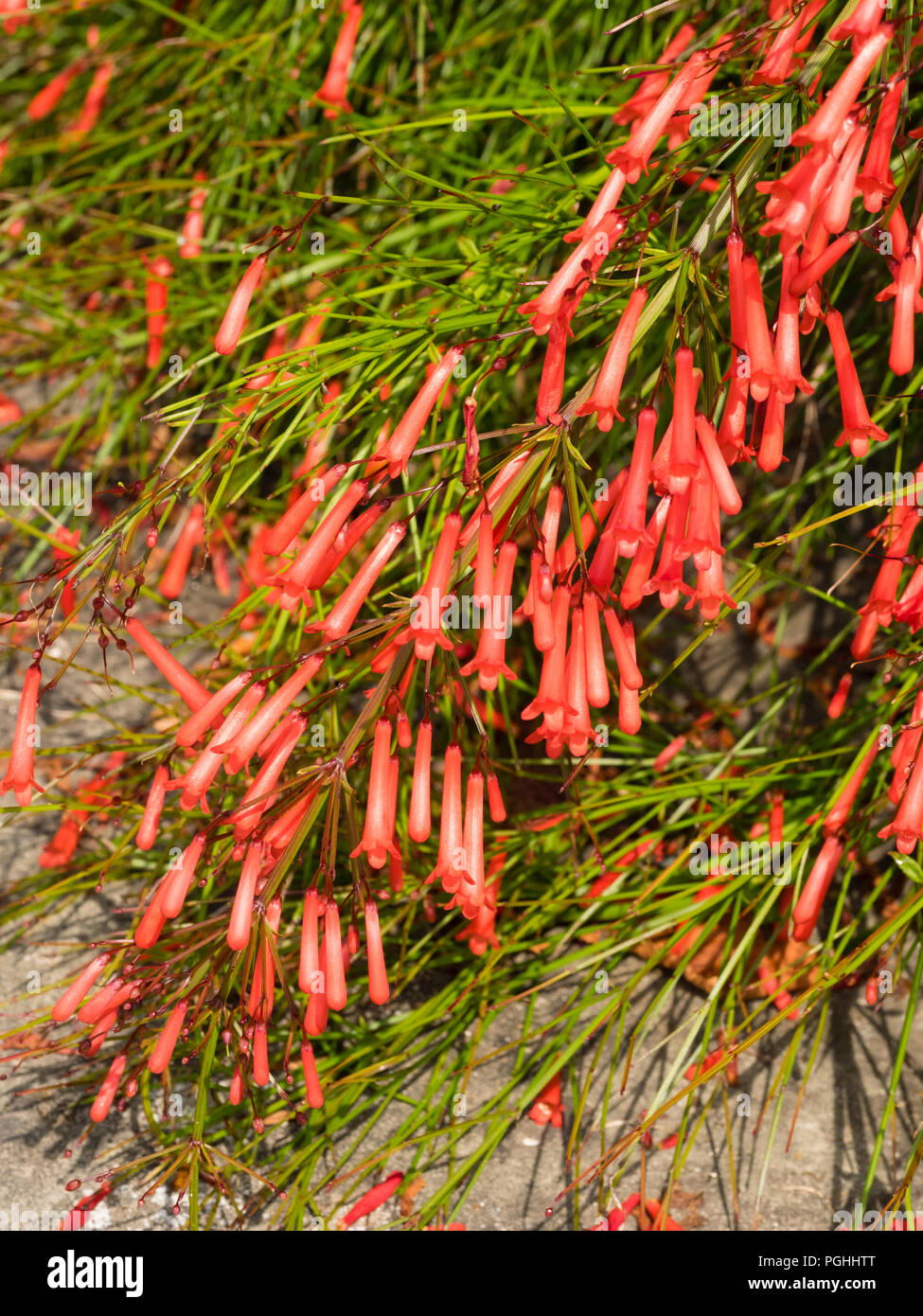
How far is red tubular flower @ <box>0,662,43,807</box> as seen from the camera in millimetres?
1717

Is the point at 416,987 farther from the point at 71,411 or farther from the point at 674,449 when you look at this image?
the point at 71,411

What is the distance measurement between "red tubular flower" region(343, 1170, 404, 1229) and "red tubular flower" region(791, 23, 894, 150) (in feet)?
6.61

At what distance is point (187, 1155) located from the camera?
5.89 feet

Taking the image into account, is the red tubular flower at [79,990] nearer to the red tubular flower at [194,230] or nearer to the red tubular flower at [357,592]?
the red tubular flower at [357,592]

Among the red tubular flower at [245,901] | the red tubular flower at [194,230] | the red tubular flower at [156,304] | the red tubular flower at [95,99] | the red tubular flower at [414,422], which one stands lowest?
the red tubular flower at [245,901]

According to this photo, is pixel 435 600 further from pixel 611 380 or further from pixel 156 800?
pixel 156 800

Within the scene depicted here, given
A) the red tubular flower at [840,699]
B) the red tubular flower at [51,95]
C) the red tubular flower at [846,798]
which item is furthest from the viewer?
the red tubular flower at [51,95]

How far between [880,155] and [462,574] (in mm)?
815

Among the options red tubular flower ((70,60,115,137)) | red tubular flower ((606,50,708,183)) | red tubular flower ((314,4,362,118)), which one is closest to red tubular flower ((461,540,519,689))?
red tubular flower ((606,50,708,183))

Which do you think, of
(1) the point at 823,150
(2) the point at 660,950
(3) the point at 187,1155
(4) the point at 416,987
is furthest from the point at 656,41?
(3) the point at 187,1155

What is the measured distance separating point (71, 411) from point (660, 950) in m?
2.69

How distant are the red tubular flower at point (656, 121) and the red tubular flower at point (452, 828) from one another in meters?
0.88

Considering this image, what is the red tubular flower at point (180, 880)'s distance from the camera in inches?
63.1

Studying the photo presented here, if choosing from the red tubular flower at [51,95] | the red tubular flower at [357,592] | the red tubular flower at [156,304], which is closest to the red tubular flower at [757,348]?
the red tubular flower at [357,592]
